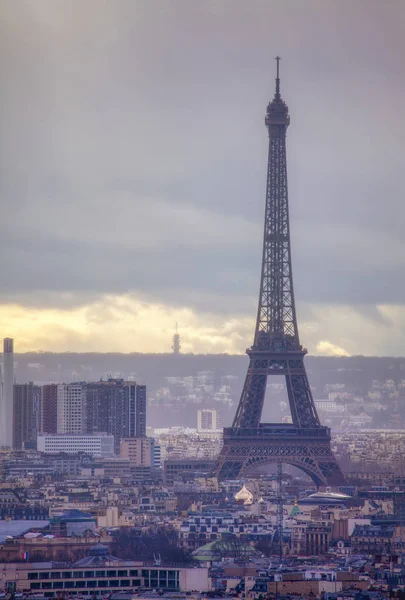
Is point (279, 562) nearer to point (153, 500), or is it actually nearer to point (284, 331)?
point (153, 500)

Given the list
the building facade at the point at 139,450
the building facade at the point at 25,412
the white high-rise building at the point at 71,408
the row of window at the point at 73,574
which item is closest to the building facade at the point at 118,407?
the white high-rise building at the point at 71,408

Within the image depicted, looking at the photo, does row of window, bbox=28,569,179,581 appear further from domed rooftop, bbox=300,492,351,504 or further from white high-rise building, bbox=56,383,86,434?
white high-rise building, bbox=56,383,86,434

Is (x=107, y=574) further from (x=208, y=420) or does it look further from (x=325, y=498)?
(x=208, y=420)

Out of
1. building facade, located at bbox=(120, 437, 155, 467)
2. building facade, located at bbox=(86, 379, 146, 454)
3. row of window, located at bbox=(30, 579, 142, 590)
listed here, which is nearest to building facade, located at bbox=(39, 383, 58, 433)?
building facade, located at bbox=(86, 379, 146, 454)

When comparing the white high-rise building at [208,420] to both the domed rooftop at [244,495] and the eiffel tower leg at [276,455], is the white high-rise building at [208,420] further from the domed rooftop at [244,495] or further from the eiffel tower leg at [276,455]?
the domed rooftop at [244,495]

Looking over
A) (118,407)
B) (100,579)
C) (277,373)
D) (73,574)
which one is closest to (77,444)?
(118,407)

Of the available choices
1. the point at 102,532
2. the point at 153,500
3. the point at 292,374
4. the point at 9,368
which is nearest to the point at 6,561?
the point at 102,532
